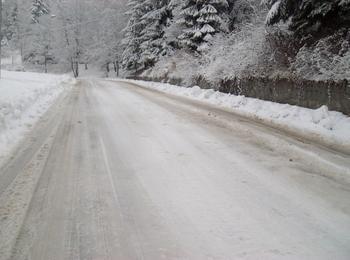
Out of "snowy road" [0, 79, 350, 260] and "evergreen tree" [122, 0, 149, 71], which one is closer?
"snowy road" [0, 79, 350, 260]

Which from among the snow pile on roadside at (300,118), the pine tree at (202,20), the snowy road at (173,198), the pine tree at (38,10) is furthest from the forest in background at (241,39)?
the pine tree at (38,10)

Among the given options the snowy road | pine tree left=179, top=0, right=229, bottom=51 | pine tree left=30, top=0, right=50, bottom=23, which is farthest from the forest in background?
pine tree left=30, top=0, right=50, bottom=23

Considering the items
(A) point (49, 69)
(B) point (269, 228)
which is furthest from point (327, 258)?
(A) point (49, 69)

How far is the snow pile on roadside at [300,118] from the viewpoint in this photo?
767 cm

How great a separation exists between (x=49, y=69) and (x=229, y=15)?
59007 millimetres

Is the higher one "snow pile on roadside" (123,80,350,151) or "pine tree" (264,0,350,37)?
"pine tree" (264,0,350,37)

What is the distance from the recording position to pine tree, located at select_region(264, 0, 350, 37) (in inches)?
382

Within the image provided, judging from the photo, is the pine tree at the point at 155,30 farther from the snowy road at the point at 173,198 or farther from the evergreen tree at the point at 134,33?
the snowy road at the point at 173,198

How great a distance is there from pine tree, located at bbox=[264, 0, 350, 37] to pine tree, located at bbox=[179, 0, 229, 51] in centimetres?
905

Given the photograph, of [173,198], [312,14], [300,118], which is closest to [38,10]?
[312,14]

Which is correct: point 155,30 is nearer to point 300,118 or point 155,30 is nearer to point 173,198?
point 300,118

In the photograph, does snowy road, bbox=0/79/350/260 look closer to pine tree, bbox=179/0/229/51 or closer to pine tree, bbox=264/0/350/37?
pine tree, bbox=264/0/350/37

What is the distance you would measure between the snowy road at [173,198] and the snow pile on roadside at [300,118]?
977 millimetres

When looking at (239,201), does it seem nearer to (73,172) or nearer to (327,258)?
(327,258)
